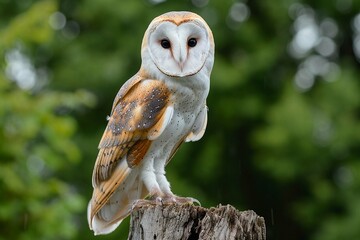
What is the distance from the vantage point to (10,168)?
8508 mm

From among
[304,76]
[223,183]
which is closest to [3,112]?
[223,183]

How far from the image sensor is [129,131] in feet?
16.6

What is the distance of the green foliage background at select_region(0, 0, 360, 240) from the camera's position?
13.4 m

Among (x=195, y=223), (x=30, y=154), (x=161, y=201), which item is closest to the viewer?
(x=195, y=223)

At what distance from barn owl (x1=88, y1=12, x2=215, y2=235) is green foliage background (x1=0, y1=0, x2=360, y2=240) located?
7204mm

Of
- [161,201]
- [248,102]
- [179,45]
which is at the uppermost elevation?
[248,102]

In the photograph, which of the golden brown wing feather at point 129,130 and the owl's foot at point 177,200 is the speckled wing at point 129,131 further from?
the owl's foot at point 177,200

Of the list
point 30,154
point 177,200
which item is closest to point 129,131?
point 177,200

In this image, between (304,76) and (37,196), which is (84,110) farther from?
(37,196)

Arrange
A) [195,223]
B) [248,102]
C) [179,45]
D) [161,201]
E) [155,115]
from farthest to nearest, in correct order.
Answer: [248,102] < [155,115] < [179,45] < [161,201] < [195,223]

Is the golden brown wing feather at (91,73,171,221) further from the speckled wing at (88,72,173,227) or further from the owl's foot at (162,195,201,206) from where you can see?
the owl's foot at (162,195,201,206)

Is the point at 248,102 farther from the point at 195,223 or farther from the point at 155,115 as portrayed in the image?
the point at 195,223

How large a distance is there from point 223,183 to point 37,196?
6658mm

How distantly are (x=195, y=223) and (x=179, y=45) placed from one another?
0.92 metres
